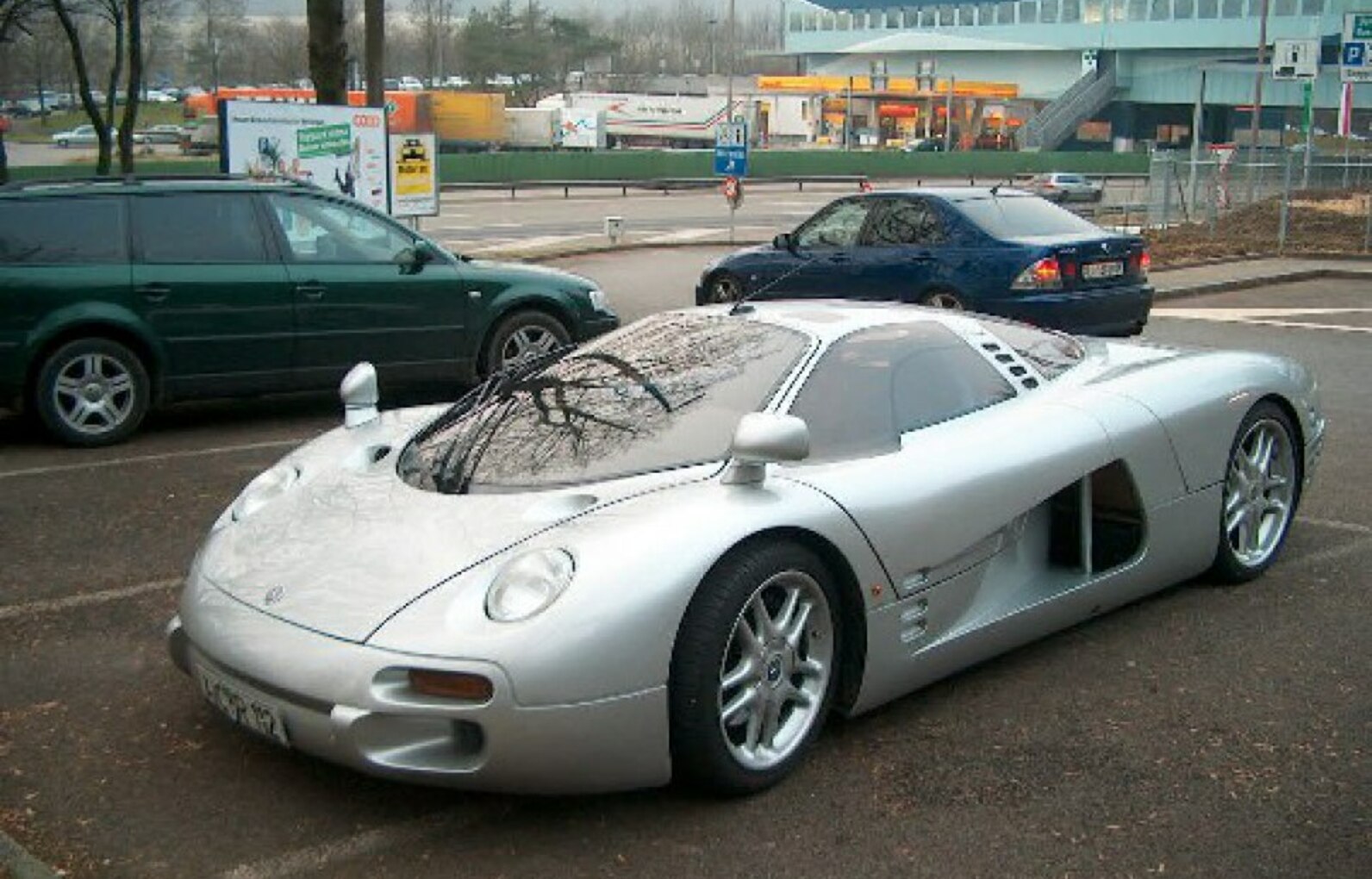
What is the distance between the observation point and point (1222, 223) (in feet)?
82.4

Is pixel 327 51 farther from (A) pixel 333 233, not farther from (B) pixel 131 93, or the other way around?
(B) pixel 131 93

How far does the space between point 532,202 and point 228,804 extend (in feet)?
132

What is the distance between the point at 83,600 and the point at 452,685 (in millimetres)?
2657

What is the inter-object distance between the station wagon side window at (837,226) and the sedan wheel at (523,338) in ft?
12.0

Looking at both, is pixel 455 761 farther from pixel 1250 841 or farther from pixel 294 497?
pixel 1250 841

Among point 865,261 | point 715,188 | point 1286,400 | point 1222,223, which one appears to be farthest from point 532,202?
point 1286,400

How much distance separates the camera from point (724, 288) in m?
13.9

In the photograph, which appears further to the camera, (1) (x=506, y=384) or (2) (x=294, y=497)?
(1) (x=506, y=384)

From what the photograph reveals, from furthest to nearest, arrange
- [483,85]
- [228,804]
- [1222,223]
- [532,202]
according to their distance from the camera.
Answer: [483,85]
[532,202]
[1222,223]
[228,804]

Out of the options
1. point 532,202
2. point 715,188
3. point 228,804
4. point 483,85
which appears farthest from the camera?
point 483,85

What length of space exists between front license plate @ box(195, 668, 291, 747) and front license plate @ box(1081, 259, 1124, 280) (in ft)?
29.5

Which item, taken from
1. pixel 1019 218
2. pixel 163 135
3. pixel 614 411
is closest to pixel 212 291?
pixel 614 411

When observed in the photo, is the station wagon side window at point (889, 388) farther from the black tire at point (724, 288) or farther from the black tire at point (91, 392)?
the black tire at point (724, 288)

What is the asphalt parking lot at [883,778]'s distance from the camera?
10.8 feet
